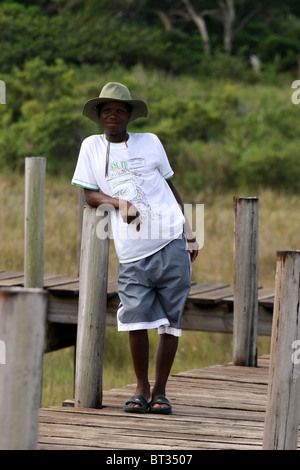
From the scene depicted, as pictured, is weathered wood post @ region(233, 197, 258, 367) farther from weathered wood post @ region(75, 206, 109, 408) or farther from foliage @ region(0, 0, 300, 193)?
foliage @ region(0, 0, 300, 193)

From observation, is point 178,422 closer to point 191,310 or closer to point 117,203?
point 117,203

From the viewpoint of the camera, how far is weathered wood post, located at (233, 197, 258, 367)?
6027 millimetres

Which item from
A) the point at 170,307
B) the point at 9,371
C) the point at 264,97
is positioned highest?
the point at 264,97

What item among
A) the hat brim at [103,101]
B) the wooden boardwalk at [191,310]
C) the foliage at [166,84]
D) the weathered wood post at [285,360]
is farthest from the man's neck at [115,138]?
the foliage at [166,84]

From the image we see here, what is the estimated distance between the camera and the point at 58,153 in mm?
17875

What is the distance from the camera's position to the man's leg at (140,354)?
4500mm

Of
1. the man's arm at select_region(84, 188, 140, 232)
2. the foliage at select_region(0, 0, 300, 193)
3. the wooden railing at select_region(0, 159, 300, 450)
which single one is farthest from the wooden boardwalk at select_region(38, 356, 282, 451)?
the foliage at select_region(0, 0, 300, 193)

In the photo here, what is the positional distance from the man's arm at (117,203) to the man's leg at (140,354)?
1.56 feet

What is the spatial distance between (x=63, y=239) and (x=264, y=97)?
1132 cm

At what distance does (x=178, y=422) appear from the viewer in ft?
14.2

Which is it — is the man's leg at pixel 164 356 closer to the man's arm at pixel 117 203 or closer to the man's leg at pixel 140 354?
the man's leg at pixel 140 354

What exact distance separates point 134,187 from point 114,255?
19.9 feet

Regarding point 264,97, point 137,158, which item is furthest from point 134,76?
point 137,158
